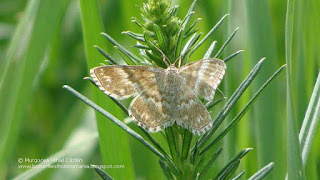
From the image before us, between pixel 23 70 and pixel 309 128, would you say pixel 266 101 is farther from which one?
pixel 23 70

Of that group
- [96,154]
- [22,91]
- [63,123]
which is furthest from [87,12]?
[63,123]

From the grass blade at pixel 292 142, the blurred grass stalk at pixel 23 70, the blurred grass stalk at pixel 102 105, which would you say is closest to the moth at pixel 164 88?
the grass blade at pixel 292 142

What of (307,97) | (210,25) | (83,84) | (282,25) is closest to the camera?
(307,97)

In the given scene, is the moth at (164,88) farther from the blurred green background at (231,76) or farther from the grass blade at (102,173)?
the blurred green background at (231,76)

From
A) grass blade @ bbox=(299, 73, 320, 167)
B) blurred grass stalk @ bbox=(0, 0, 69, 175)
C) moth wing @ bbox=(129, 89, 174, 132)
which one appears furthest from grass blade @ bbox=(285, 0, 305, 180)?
blurred grass stalk @ bbox=(0, 0, 69, 175)

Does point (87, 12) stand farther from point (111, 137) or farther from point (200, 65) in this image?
point (200, 65)

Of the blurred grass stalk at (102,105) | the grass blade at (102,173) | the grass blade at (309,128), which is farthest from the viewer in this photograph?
the blurred grass stalk at (102,105)

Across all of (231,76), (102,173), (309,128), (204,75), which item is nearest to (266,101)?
(231,76)

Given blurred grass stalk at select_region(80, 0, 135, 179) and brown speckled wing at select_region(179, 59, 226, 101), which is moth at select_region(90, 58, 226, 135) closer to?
brown speckled wing at select_region(179, 59, 226, 101)
